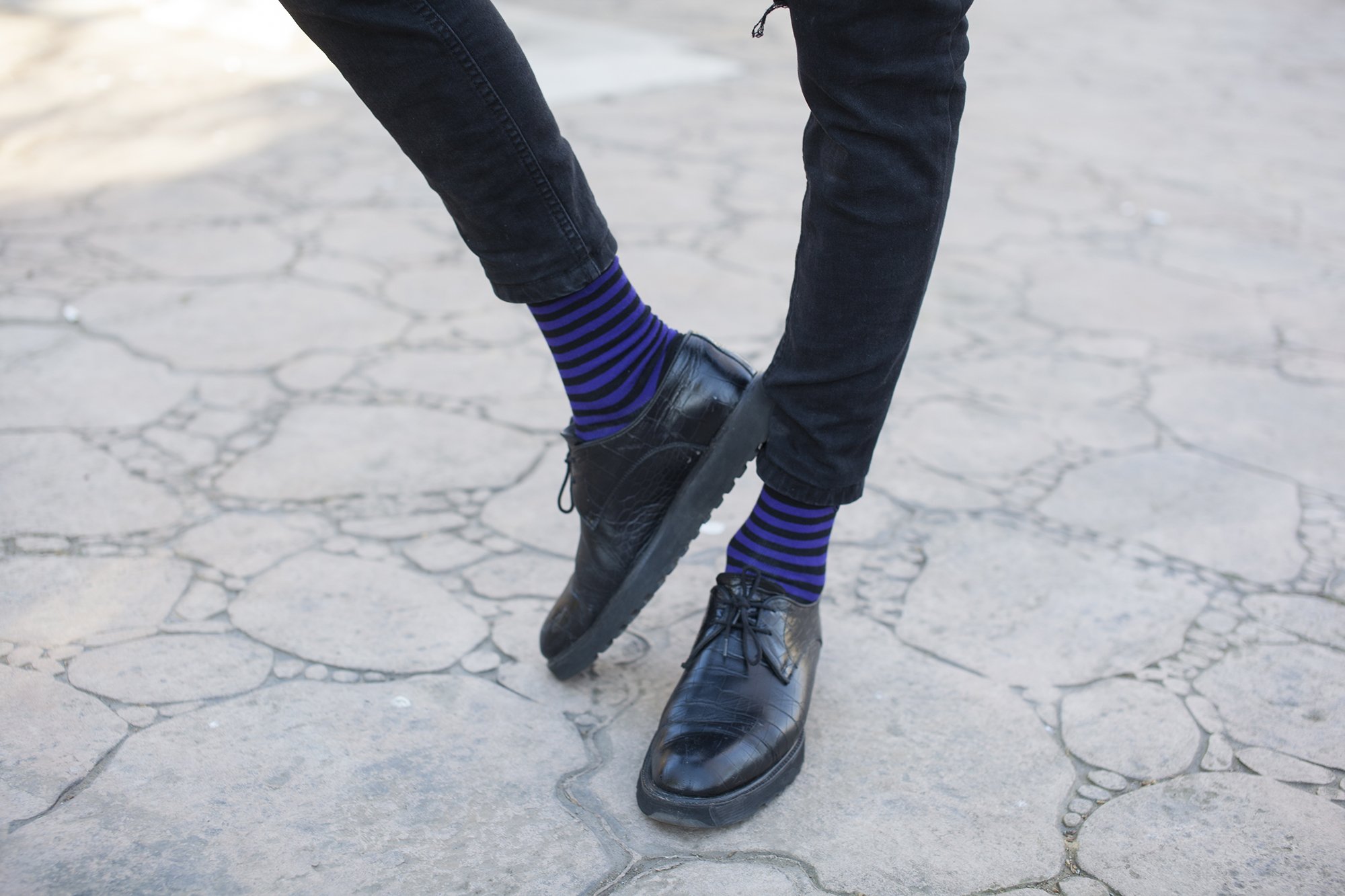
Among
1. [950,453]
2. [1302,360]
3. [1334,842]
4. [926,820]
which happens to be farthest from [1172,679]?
[1302,360]

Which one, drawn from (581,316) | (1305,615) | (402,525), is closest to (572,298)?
(581,316)

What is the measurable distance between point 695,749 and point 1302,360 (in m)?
1.51

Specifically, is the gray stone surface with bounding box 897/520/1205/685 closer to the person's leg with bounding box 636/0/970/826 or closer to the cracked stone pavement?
the cracked stone pavement

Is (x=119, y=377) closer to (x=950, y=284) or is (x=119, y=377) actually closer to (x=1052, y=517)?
(x=1052, y=517)

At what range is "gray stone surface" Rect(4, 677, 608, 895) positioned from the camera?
800 millimetres

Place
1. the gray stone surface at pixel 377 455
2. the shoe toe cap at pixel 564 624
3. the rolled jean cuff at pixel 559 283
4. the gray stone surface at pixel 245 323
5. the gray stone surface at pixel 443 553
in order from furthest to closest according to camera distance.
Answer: the gray stone surface at pixel 245 323 → the gray stone surface at pixel 377 455 → the gray stone surface at pixel 443 553 → the shoe toe cap at pixel 564 624 → the rolled jean cuff at pixel 559 283

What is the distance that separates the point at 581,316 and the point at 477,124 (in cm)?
19

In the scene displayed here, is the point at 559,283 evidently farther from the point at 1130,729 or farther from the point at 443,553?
the point at 1130,729

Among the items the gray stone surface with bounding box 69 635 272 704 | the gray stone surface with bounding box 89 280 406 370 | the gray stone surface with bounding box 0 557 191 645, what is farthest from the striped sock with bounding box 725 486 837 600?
the gray stone surface with bounding box 89 280 406 370

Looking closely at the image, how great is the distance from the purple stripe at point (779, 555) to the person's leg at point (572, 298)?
5cm

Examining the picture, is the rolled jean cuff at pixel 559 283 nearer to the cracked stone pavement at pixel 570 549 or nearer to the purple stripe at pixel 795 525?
the purple stripe at pixel 795 525

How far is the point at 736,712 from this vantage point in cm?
92

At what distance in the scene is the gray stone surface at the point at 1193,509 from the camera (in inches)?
51.4

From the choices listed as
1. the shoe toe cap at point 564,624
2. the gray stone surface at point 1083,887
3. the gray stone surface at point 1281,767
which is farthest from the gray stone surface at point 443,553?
the gray stone surface at point 1281,767
